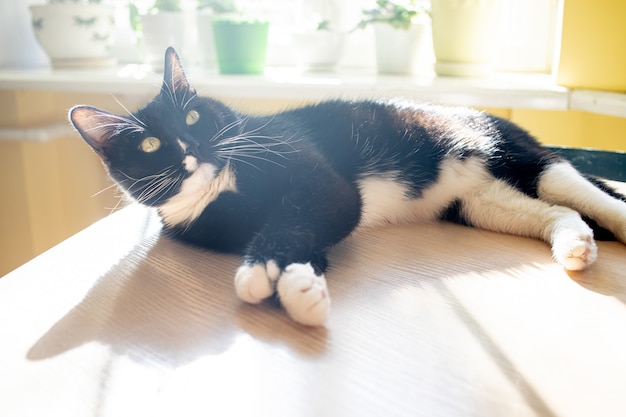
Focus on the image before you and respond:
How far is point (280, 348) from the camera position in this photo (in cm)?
54

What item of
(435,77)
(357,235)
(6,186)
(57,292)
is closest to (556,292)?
(357,235)

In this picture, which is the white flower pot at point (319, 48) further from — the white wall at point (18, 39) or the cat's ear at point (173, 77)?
the white wall at point (18, 39)

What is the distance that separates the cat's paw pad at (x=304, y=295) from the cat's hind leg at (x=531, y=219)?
0.37 m

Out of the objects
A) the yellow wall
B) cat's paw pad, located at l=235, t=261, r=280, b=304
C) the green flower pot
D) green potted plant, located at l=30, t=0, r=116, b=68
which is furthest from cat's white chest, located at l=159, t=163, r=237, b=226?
green potted plant, located at l=30, t=0, r=116, b=68

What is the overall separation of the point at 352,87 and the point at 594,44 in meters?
0.59

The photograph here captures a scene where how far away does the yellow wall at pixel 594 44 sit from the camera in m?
1.22

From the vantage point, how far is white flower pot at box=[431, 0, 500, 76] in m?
1.45

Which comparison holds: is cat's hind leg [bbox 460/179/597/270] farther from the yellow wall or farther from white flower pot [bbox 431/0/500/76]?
white flower pot [bbox 431/0/500/76]

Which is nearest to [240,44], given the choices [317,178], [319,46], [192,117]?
[319,46]

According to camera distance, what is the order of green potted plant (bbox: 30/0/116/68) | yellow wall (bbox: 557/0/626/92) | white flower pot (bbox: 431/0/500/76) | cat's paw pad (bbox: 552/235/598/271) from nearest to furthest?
cat's paw pad (bbox: 552/235/598/271) → yellow wall (bbox: 557/0/626/92) → white flower pot (bbox: 431/0/500/76) → green potted plant (bbox: 30/0/116/68)

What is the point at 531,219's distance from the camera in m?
0.91

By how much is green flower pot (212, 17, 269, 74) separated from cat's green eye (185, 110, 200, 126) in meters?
0.76

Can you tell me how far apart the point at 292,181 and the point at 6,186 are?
4.46ft

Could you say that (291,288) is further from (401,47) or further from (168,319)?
(401,47)
